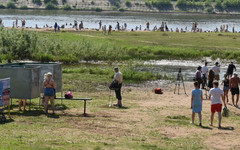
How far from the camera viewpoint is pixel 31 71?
71.8 feet

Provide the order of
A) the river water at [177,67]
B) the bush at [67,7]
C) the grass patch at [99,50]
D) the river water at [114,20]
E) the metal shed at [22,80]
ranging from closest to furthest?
the metal shed at [22,80] < the river water at [177,67] < the grass patch at [99,50] < the river water at [114,20] < the bush at [67,7]

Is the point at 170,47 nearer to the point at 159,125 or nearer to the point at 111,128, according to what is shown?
the point at 159,125

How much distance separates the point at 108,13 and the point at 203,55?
14192 cm

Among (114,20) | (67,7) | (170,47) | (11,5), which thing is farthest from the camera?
(11,5)

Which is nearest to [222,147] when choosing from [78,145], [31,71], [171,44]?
[78,145]

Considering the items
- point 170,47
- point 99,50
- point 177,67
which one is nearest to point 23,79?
point 177,67

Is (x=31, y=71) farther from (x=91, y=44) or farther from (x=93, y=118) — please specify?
(x=91, y=44)

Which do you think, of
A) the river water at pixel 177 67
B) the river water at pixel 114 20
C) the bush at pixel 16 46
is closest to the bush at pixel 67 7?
the river water at pixel 114 20

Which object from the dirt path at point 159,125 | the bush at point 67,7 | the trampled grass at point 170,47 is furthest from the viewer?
the bush at point 67,7

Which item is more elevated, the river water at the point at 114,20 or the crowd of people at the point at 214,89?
the river water at the point at 114,20

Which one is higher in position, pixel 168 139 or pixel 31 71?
pixel 31 71

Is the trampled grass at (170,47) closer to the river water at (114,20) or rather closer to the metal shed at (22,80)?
the metal shed at (22,80)

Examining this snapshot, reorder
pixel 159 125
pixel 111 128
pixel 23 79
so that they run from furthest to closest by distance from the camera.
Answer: pixel 23 79 < pixel 159 125 < pixel 111 128

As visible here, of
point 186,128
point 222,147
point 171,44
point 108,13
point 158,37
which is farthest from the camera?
point 108,13
